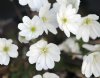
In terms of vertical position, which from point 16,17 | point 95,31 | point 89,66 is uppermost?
point 16,17

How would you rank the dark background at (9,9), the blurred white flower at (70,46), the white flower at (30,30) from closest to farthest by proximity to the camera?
the white flower at (30,30), the blurred white flower at (70,46), the dark background at (9,9)

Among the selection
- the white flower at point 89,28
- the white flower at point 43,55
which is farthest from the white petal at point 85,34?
the white flower at point 43,55

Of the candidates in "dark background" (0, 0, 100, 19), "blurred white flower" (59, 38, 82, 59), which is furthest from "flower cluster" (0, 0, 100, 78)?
"dark background" (0, 0, 100, 19)

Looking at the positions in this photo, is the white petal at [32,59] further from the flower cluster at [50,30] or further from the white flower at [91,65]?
the white flower at [91,65]

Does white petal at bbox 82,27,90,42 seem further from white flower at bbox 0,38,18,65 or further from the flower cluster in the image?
→ white flower at bbox 0,38,18,65

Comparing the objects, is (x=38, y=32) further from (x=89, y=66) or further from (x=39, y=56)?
(x=89, y=66)

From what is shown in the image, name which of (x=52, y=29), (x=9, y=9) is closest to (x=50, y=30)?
(x=52, y=29)

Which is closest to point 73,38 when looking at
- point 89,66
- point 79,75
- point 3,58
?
point 79,75
